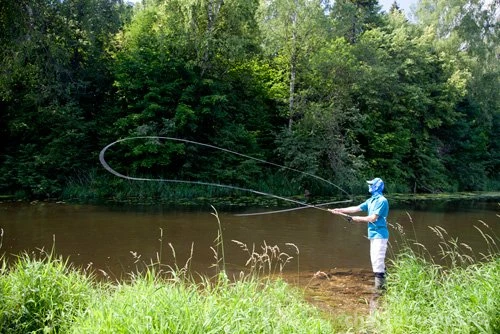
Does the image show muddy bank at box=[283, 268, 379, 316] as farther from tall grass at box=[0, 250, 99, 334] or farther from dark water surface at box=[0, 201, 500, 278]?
tall grass at box=[0, 250, 99, 334]

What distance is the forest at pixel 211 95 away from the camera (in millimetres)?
18359

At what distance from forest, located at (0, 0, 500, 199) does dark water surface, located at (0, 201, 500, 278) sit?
4.25 meters

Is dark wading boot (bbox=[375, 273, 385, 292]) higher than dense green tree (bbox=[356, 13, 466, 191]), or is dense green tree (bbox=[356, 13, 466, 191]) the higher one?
dense green tree (bbox=[356, 13, 466, 191])

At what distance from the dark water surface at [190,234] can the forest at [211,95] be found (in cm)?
425

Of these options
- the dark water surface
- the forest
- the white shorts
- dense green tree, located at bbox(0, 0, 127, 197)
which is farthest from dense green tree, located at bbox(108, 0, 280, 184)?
the white shorts

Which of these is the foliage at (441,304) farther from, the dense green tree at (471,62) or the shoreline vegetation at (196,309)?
the dense green tree at (471,62)

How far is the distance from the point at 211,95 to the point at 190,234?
10402 mm

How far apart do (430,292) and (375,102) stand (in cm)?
2198

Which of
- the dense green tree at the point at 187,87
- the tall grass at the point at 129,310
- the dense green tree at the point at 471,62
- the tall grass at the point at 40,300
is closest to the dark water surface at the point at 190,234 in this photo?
the tall grass at the point at 40,300

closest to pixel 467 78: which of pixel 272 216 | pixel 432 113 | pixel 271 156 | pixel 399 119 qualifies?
pixel 432 113

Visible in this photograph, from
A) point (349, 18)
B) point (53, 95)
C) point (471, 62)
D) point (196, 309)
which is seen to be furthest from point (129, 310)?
point (471, 62)

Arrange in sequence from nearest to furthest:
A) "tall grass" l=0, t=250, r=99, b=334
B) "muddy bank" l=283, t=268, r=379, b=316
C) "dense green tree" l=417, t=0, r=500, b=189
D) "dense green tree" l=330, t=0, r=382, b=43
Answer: "tall grass" l=0, t=250, r=99, b=334 < "muddy bank" l=283, t=268, r=379, b=316 < "dense green tree" l=330, t=0, r=382, b=43 < "dense green tree" l=417, t=0, r=500, b=189

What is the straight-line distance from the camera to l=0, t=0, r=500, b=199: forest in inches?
723

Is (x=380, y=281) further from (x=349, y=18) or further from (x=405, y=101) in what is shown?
(x=349, y=18)
